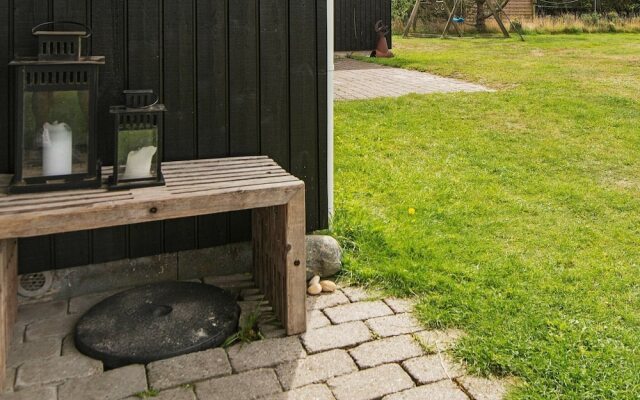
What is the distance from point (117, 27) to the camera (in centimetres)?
290

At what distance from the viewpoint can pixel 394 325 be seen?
2.76 meters

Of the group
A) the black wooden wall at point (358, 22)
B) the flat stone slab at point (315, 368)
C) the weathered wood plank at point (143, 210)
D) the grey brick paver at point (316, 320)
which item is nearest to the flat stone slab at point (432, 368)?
the flat stone slab at point (315, 368)

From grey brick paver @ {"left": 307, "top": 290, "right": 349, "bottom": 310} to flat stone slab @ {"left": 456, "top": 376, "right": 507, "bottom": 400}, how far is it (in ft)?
2.60

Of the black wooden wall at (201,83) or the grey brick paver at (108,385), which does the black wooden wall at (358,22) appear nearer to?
the black wooden wall at (201,83)

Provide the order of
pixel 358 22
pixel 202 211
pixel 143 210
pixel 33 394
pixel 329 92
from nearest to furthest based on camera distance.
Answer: pixel 33 394 < pixel 143 210 < pixel 202 211 < pixel 329 92 < pixel 358 22

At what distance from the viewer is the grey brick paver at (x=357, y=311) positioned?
283cm

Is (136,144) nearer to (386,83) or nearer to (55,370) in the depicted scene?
(55,370)

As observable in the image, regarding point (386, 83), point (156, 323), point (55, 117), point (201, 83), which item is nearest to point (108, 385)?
point (156, 323)

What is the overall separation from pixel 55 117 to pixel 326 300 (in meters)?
1.43

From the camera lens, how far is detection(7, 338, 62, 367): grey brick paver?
2484 mm

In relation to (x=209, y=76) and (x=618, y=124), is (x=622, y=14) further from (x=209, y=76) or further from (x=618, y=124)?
(x=209, y=76)

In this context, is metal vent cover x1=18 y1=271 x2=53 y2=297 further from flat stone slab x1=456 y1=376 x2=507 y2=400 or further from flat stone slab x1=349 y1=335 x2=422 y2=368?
flat stone slab x1=456 y1=376 x2=507 y2=400

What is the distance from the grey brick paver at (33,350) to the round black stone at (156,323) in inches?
3.6

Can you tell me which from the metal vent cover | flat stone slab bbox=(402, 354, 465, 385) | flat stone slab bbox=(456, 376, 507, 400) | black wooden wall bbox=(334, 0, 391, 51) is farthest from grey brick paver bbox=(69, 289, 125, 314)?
black wooden wall bbox=(334, 0, 391, 51)
